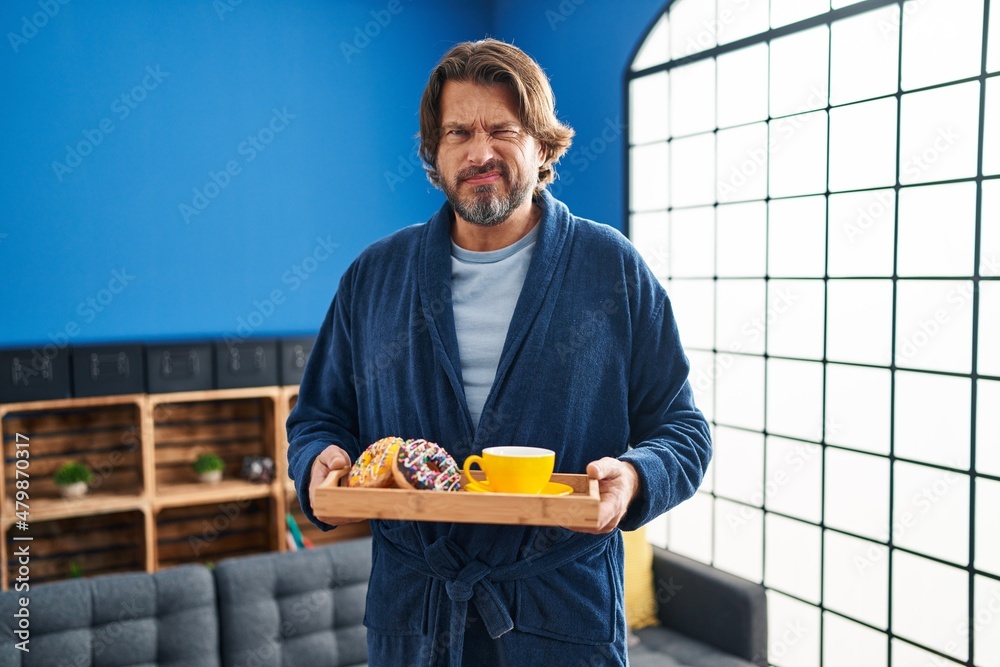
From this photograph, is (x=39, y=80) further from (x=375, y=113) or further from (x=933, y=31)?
(x=933, y=31)

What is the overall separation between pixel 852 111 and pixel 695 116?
73 centimetres

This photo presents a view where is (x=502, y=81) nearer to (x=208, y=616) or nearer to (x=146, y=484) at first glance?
(x=208, y=616)

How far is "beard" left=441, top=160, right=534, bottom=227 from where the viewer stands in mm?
1265

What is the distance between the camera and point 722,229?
10.3ft

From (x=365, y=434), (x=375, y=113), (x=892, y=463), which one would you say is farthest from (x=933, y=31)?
(x=375, y=113)

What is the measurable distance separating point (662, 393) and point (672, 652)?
6.19 feet

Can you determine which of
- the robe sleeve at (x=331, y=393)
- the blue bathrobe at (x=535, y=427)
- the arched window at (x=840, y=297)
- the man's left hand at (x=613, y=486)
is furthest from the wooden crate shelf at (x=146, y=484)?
the man's left hand at (x=613, y=486)

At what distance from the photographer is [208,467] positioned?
135 inches

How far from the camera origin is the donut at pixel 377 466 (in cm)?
112

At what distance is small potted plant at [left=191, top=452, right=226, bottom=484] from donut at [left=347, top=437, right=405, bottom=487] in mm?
2481

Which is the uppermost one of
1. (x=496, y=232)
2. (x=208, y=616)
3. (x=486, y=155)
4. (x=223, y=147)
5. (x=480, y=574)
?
(x=223, y=147)

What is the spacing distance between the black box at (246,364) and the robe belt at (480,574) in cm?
233

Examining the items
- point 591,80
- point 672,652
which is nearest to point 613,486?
point 672,652

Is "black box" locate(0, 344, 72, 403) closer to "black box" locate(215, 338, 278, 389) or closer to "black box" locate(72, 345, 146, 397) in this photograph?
"black box" locate(72, 345, 146, 397)
